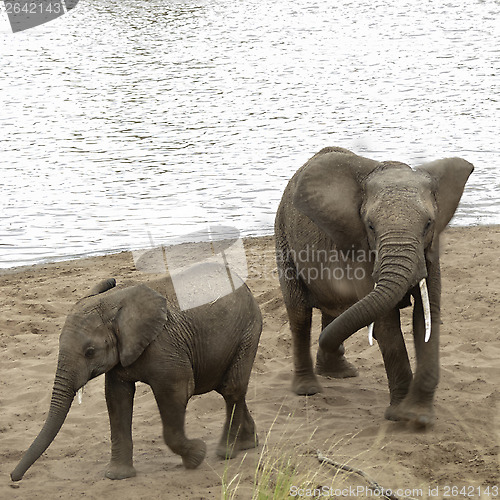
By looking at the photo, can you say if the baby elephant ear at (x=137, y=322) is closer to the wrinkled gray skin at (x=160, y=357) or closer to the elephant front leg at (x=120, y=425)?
the wrinkled gray skin at (x=160, y=357)

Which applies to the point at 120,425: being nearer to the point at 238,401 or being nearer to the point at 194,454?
the point at 194,454

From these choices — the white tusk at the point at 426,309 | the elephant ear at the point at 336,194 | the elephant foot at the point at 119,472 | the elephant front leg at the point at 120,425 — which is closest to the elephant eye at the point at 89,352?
the elephant front leg at the point at 120,425

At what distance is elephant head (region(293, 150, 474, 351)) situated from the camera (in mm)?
6023

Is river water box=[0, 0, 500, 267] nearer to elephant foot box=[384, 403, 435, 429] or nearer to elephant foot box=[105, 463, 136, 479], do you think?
elephant foot box=[384, 403, 435, 429]

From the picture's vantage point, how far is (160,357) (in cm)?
590

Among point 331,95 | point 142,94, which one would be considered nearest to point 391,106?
point 331,95

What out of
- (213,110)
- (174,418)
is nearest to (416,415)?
(174,418)

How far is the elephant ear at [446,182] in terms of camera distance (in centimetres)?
666

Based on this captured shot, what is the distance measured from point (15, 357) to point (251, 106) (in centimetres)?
1386

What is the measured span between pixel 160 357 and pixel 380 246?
5.40 ft

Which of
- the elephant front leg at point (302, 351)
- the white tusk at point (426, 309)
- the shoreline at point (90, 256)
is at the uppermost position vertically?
the white tusk at point (426, 309)

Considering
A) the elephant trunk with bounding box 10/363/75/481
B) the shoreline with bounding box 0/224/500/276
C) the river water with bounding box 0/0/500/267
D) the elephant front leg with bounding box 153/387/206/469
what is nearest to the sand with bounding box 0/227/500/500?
the elephant front leg with bounding box 153/387/206/469

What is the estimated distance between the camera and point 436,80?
23500 mm

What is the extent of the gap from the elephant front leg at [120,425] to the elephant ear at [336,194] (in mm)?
1875
